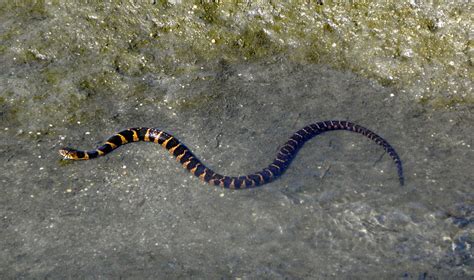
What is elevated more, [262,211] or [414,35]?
[414,35]

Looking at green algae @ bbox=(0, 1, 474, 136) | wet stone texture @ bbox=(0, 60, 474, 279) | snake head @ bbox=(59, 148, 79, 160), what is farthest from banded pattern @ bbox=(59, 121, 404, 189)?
green algae @ bbox=(0, 1, 474, 136)

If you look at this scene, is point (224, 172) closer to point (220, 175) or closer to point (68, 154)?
point (220, 175)

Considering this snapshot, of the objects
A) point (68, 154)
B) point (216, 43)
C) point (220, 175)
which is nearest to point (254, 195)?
point (220, 175)

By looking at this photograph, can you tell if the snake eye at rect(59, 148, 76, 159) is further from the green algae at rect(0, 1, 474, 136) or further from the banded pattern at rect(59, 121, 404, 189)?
the green algae at rect(0, 1, 474, 136)

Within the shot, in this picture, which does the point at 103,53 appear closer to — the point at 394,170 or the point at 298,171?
the point at 298,171

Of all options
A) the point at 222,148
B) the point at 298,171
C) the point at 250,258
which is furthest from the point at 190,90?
the point at 250,258

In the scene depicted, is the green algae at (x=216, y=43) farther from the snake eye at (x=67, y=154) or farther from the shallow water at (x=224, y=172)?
the snake eye at (x=67, y=154)
